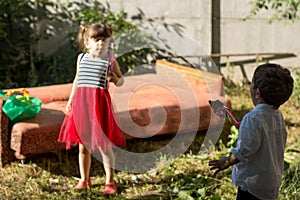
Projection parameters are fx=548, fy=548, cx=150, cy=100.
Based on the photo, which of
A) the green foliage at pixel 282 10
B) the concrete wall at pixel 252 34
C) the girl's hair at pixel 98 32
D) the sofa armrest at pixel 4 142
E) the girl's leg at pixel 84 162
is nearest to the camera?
the girl's hair at pixel 98 32

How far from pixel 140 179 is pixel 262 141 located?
77.5 inches

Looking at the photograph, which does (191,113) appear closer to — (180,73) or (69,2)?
(180,73)

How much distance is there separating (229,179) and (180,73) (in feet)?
7.39

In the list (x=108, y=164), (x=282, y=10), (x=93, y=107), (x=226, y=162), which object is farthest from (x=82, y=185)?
(x=282, y=10)

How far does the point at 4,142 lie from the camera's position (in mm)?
4352

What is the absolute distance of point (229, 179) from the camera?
13.8 ft

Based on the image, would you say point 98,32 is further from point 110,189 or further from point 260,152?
point 260,152

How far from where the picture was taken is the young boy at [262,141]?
2.43 m

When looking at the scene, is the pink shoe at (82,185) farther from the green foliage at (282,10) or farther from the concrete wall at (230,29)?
the concrete wall at (230,29)

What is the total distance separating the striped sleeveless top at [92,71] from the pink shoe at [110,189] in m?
0.73

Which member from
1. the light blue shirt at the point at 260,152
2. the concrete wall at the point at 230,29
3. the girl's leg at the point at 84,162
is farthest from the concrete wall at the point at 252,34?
the light blue shirt at the point at 260,152

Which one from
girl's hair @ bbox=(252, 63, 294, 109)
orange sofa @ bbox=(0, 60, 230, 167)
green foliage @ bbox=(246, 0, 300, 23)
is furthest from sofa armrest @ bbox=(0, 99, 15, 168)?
green foliage @ bbox=(246, 0, 300, 23)

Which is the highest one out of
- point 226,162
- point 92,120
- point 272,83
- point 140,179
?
point 272,83

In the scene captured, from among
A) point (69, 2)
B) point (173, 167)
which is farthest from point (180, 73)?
point (69, 2)
